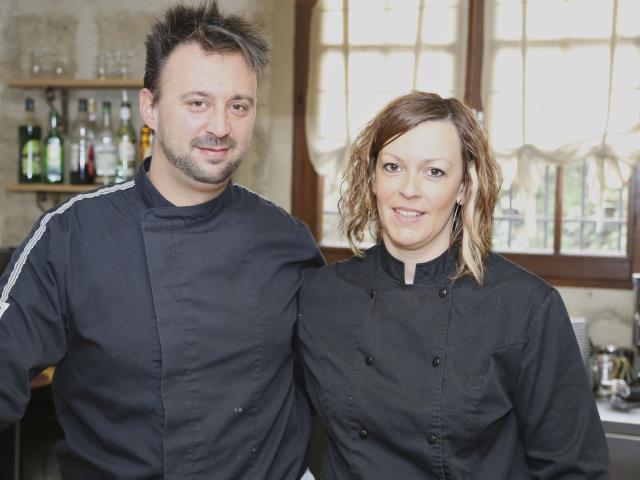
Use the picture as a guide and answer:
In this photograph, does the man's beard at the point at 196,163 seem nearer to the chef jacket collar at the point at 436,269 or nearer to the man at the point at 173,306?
the man at the point at 173,306

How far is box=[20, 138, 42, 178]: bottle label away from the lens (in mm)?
3572

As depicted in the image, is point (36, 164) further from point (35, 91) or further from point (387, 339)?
point (387, 339)

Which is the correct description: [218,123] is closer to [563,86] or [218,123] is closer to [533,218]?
[563,86]

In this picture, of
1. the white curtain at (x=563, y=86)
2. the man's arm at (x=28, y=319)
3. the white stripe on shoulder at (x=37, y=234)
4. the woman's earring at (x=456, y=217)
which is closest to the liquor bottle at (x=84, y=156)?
the white curtain at (x=563, y=86)

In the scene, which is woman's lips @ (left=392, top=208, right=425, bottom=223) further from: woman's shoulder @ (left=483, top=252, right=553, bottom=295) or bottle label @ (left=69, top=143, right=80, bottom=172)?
bottle label @ (left=69, top=143, right=80, bottom=172)

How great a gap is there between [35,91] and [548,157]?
221 cm

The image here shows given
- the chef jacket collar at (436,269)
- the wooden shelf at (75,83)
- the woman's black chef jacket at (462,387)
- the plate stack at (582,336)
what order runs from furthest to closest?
the wooden shelf at (75,83)
the plate stack at (582,336)
the chef jacket collar at (436,269)
the woman's black chef jacket at (462,387)

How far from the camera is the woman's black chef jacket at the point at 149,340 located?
60.8 inches

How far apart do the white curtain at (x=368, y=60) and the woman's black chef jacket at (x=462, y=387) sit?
1964 millimetres

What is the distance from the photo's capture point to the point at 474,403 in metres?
1.41

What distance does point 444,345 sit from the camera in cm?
146

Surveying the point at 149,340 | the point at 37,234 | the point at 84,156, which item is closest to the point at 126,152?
the point at 84,156

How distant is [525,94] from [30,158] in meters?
2.08

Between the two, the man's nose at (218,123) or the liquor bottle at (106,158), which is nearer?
the man's nose at (218,123)
